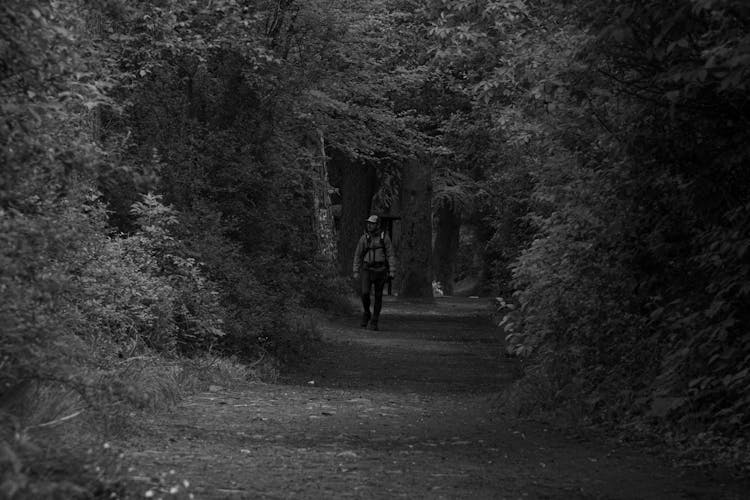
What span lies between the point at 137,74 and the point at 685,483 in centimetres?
1102

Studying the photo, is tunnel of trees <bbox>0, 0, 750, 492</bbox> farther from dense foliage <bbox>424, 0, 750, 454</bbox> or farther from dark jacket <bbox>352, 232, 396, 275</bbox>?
dark jacket <bbox>352, 232, 396, 275</bbox>

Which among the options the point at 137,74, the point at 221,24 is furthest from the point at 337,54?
the point at 221,24

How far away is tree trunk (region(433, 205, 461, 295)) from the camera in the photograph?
51.9 m

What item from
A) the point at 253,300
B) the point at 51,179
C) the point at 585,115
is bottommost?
the point at 253,300

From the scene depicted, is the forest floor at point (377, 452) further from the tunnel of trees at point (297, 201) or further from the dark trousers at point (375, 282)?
the dark trousers at point (375, 282)

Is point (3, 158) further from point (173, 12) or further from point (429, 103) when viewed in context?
point (429, 103)

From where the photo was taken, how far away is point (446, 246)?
52781mm

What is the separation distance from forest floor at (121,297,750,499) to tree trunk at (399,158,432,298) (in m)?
21.3

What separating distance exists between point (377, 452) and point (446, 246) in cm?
4413

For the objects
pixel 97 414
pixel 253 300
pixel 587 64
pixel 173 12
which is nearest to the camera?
pixel 97 414

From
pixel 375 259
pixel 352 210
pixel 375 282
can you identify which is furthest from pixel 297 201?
pixel 352 210

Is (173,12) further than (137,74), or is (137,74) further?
(137,74)

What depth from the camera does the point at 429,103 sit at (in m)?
35.3

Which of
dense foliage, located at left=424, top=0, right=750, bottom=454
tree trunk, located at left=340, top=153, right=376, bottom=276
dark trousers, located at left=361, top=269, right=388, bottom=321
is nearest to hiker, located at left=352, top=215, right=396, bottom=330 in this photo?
dark trousers, located at left=361, top=269, right=388, bottom=321
